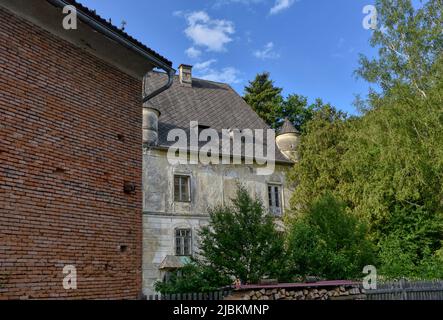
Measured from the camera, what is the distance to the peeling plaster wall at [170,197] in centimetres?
1912

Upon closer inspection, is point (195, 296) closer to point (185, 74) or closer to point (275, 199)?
point (275, 199)

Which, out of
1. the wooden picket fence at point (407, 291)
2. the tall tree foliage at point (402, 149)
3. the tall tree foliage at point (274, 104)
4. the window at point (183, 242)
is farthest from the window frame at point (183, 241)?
the tall tree foliage at point (274, 104)

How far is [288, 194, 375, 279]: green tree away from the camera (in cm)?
1255

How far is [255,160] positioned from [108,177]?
1540cm

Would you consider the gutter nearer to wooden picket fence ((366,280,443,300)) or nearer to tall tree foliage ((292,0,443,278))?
wooden picket fence ((366,280,443,300))

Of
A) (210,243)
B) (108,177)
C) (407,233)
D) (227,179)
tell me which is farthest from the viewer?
(227,179)

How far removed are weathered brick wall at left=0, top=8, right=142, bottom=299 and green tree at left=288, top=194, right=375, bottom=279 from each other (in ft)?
19.2

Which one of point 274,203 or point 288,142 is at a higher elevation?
point 288,142

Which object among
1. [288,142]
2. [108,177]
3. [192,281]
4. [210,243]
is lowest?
[192,281]

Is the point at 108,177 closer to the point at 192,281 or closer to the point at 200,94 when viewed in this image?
the point at 192,281

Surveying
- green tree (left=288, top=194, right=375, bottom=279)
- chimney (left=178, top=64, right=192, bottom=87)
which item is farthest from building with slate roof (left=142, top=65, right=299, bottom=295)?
green tree (left=288, top=194, right=375, bottom=279)

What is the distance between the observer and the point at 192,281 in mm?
10148
